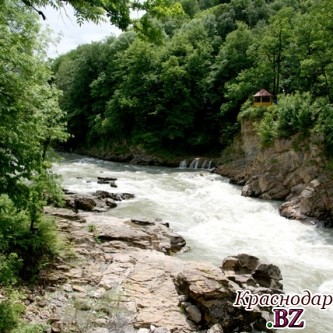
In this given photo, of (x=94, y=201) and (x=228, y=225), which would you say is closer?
(x=228, y=225)

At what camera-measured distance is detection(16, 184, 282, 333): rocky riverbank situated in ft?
25.1

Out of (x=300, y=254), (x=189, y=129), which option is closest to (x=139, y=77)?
(x=189, y=129)

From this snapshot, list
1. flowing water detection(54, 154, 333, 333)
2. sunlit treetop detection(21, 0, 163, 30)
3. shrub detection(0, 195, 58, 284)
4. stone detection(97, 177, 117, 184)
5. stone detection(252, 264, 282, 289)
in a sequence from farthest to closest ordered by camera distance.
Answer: stone detection(97, 177, 117, 184), flowing water detection(54, 154, 333, 333), stone detection(252, 264, 282, 289), shrub detection(0, 195, 58, 284), sunlit treetop detection(21, 0, 163, 30)

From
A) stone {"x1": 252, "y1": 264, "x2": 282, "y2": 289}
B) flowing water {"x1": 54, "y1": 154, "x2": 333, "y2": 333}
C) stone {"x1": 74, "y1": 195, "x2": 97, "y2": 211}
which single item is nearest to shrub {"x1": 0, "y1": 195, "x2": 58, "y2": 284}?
flowing water {"x1": 54, "y1": 154, "x2": 333, "y2": 333}

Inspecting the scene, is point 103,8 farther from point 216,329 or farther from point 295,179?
point 295,179

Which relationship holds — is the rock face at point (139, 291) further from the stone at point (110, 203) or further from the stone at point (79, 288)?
A: the stone at point (110, 203)

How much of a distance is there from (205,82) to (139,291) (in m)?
32.2

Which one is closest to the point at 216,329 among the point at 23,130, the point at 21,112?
the point at 23,130

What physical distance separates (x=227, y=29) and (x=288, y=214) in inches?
1517

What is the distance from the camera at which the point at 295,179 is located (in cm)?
2102

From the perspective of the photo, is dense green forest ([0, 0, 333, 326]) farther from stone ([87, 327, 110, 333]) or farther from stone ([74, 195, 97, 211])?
stone ([74, 195, 97, 211])

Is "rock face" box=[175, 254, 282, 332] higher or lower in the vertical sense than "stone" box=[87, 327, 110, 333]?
higher

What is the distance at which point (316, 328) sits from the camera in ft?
28.1

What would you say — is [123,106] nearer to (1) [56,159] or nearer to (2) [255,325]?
(1) [56,159]
